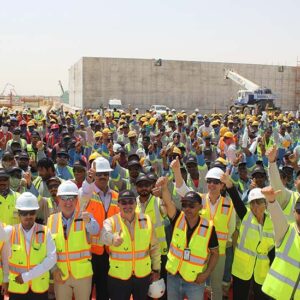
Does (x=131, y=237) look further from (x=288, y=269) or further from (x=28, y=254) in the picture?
(x=288, y=269)

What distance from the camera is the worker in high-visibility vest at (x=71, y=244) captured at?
4168 mm

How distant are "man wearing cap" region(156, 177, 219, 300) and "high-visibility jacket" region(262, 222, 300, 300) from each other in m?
0.85

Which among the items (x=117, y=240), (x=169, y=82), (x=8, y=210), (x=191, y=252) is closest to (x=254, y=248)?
(x=191, y=252)

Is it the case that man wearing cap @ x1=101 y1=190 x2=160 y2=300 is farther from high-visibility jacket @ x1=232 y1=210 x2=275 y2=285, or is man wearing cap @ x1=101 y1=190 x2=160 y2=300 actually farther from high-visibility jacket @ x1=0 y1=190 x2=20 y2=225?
high-visibility jacket @ x1=0 y1=190 x2=20 y2=225

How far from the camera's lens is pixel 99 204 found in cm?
472

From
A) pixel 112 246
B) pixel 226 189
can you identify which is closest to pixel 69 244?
pixel 112 246

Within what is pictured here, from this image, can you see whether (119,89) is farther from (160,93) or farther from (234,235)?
(234,235)

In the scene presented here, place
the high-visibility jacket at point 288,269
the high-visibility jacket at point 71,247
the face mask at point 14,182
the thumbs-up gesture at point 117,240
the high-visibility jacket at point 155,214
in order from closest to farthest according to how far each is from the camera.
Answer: the high-visibility jacket at point 288,269 < the thumbs-up gesture at point 117,240 < the high-visibility jacket at point 71,247 < the high-visibility jacket at point 155,214 < the face mask at point 14,182

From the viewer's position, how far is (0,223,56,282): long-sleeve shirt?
3916mm

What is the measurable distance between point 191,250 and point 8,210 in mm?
2284

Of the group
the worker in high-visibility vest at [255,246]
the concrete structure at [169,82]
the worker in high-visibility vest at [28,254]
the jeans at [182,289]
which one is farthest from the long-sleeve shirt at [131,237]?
the concrete structure at [169,82]

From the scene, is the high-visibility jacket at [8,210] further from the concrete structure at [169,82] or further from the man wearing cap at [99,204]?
the concrete structure at [169,82]

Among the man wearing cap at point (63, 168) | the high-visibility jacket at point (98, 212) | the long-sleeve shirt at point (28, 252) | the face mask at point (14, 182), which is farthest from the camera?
the man wearing cap at point (63, 168)

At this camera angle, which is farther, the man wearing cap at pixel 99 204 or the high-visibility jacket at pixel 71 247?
the man wearing cap at pixel 99 204
